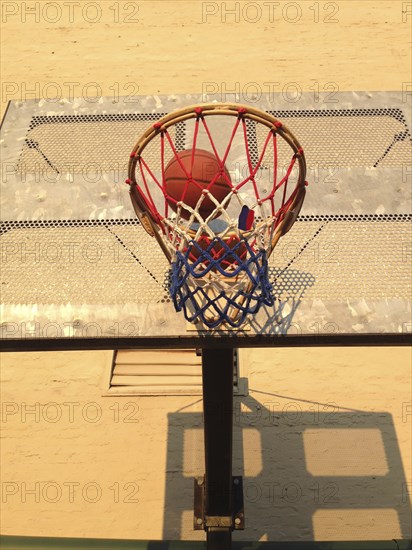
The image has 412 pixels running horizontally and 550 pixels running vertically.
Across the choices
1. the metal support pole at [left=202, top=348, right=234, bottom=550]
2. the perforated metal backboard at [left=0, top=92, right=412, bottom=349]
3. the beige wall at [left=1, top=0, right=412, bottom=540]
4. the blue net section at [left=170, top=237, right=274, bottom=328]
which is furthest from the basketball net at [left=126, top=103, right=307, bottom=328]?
the beige wall at [left=1, top=0, right=412, bottom=540]

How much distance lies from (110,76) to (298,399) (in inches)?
250

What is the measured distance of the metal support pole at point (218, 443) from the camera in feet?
14.1

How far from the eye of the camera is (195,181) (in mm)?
4004

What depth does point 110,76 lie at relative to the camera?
34.3 feet

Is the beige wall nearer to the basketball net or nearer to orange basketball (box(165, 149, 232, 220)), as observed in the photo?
orange basketball (box(165, 149, 232, 220))

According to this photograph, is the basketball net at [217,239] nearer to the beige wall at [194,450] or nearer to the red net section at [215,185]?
the red net section at [215,185]

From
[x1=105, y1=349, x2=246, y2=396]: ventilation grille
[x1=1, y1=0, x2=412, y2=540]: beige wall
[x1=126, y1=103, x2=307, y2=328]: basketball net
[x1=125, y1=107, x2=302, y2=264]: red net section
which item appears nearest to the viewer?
[x1=126, y1=103, x2=307, y2=328]: basketball net

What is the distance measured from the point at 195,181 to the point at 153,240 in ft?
2.14

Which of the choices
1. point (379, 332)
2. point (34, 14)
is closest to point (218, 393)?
point (379, 332)

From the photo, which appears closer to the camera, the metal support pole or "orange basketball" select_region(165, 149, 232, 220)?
"orange basketball" select_region(165, 149, 232, 220)

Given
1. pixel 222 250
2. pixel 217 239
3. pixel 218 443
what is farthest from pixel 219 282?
pixel 218 443

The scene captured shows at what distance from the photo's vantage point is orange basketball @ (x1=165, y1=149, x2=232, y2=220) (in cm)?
398

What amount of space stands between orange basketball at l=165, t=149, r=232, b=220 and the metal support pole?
938 mm

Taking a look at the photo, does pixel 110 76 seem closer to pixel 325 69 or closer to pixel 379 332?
pixel 325 69
